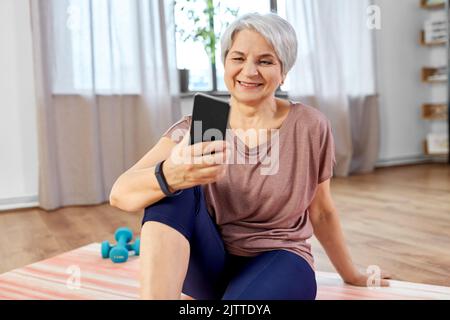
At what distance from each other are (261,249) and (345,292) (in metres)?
0.39

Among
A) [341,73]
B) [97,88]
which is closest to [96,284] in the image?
[97,88]

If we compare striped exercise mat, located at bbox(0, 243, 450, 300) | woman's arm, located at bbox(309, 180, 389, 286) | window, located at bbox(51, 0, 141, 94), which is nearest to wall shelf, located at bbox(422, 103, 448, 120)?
window, located at bbox(51, 0, 141, 94)

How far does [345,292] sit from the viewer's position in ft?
4.14

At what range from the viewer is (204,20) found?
306 cm

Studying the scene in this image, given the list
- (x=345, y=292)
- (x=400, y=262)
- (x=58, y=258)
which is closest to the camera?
(x=345, y=292)

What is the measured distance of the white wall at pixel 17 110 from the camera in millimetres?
2531

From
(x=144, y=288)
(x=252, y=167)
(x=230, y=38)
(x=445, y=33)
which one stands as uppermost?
(x=445, y=33)

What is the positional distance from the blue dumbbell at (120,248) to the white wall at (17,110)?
42.7 inches

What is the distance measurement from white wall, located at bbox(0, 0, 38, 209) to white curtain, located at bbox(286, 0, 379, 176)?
1650 mm

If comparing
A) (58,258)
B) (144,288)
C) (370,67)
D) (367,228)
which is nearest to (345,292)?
(144,288)

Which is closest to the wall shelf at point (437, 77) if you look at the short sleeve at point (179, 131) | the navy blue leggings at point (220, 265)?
the navy blue leggings at point (220, 265)

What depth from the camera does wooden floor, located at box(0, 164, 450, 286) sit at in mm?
1581

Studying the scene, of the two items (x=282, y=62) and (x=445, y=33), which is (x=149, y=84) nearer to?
(x=282, y=62)

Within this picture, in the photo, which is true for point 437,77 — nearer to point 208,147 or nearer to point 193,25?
point 193,25
